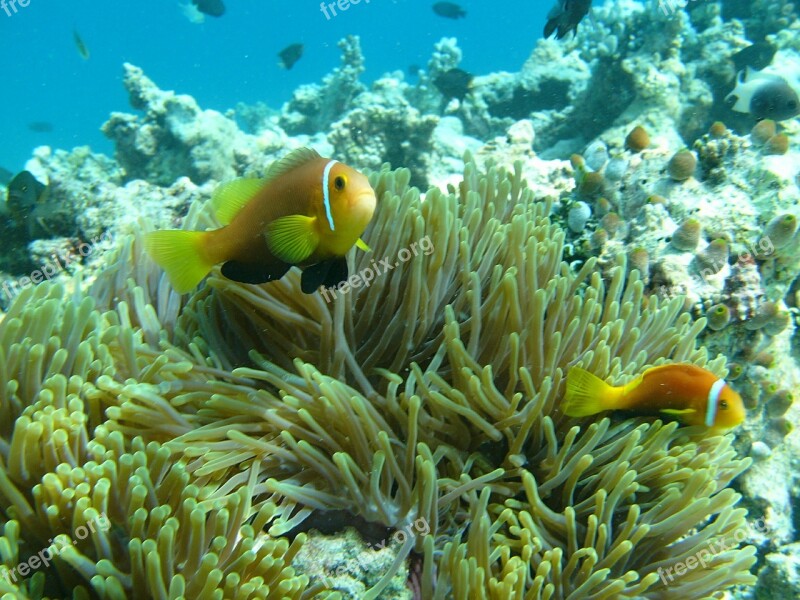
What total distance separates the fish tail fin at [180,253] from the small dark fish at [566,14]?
540cm

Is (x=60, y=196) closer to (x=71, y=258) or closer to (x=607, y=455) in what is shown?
(x=71, y=258)

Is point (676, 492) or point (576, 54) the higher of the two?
point (576, 54)

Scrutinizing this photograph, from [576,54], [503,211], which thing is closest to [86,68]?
[576,54]

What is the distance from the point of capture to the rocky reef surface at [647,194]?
3287 millimetres

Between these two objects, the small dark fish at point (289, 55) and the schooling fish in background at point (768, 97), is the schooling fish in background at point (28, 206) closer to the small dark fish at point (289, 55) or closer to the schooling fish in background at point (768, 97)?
the schooling fish in background at point (768, 97)

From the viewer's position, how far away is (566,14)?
579cm

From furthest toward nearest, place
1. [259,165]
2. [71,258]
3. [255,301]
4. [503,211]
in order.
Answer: [259,165] → [71,258] → [503,211] → [255,301]

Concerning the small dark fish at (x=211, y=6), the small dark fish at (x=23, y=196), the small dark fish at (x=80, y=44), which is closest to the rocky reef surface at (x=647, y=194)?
the small dark fish at (x=23, y=196)

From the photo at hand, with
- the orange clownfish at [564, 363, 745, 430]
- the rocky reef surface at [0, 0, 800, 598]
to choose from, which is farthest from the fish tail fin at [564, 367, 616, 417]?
the rocky reef surface at [0, 0, 800, 598]

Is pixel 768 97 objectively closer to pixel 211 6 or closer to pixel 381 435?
pixel 381 435

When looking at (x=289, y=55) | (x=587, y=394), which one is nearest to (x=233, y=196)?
(x=587, y=394)

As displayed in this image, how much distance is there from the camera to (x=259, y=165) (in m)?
7.64

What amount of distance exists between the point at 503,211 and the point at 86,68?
97391 mm

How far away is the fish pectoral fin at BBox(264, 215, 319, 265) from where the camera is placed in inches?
63.4
